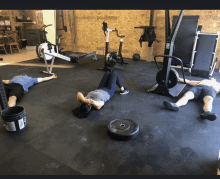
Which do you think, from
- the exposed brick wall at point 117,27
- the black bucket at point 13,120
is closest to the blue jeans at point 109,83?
the black bucket at point 13,120

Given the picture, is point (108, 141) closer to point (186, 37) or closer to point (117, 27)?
point (186, 37)

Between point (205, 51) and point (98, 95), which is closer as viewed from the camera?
point (98, 95)

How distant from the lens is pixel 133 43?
5.89 m

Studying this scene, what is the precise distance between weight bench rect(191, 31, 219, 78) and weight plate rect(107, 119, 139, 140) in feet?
9.41

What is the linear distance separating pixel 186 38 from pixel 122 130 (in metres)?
3.56

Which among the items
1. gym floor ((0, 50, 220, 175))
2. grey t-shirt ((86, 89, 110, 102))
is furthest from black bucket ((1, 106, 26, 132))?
grey t-shirt ((86, 89, 110, 102))

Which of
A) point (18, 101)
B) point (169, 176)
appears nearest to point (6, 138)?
point (18, 101)

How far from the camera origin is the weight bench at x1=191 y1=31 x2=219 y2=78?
3953 mm

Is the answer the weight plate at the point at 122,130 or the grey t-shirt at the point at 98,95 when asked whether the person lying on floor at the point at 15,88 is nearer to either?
the grey t-shirt at the point at 98,95

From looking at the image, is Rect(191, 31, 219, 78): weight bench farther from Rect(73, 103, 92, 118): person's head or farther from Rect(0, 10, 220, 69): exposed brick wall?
Rect(73, 103, 92, 118): person's head

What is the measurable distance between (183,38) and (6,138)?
4391mm

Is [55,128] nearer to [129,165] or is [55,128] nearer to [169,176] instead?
[129,165]

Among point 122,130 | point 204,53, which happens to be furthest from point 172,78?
point 204,53

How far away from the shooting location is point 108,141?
1834 mm
